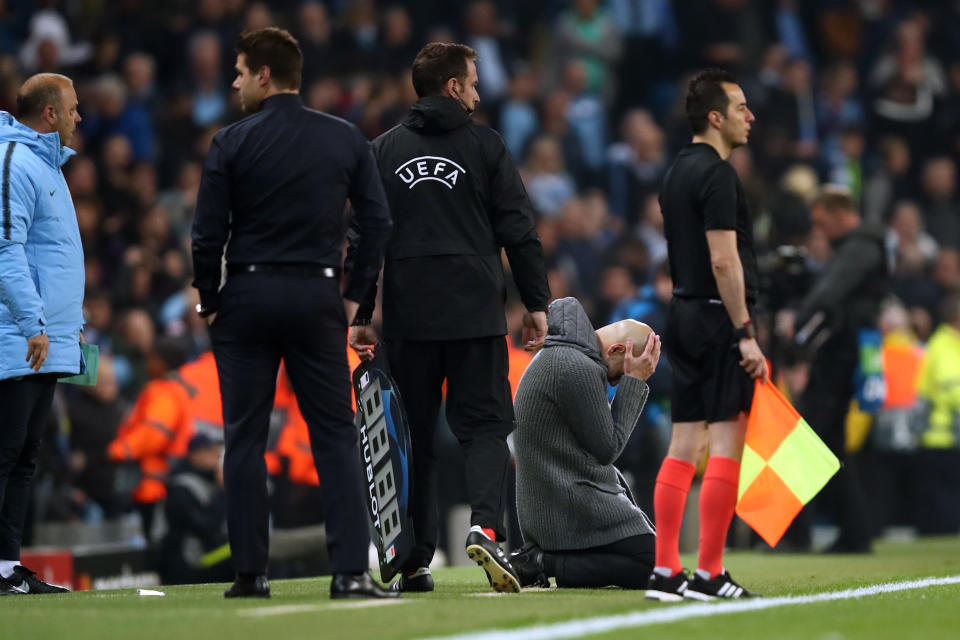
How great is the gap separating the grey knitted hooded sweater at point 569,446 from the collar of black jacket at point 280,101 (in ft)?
5.72

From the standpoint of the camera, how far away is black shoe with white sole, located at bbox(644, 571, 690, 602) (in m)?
6.85

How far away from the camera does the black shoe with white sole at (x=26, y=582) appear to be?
24.5 ft

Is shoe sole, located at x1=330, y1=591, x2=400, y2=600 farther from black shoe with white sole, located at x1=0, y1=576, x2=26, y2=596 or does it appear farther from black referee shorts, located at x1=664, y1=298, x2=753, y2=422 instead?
black shoe with white sole, located at x1=0, y1=576, x2=26, y2=596

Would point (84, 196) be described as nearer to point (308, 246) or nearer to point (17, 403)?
point (17, 403)

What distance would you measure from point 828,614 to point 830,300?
17.2 ft

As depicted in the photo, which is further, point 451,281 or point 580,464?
point 580,464

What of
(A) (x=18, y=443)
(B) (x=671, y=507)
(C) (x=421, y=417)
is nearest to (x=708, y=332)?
(B) (x=671, y=507)

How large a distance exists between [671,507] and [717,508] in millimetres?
222

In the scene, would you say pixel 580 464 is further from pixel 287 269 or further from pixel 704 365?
pixel 287 269

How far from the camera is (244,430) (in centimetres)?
650

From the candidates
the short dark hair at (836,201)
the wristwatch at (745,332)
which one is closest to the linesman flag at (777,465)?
the wristwatch at (745,332)

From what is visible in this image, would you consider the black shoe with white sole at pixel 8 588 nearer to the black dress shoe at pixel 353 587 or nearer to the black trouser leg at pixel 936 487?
the black dress shoe at pixel 353 587

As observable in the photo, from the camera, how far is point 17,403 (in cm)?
730

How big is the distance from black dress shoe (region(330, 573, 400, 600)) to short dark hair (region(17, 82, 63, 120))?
2576 mm
